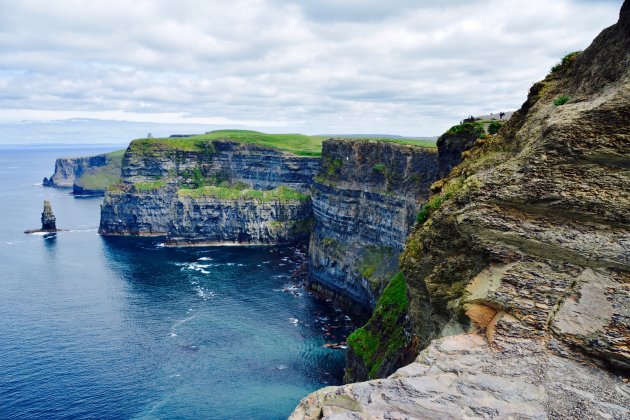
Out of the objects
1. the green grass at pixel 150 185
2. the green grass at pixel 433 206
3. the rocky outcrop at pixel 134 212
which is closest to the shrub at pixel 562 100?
the green grass at pixel 433 206

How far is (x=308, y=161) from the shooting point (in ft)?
550

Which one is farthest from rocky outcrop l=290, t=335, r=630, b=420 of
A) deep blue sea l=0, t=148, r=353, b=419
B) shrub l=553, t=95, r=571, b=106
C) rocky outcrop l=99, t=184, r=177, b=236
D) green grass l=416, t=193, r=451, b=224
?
rocky outcrop l=99, t=184, r=177, b=236

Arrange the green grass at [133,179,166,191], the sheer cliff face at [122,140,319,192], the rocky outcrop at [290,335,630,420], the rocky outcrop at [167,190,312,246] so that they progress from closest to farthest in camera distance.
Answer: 1. the rocky outcrop at [290,335,630,420]
2. the rocky outcrop at [167,190,312,246]
3. the sheer cliff face at [122,140,319,192]
4. the green grass at [133,179,166,191]

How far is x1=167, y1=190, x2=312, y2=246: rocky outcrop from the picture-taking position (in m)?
154

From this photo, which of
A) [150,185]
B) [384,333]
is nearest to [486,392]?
[384,333]

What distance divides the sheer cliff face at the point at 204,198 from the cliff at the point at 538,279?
13136cm

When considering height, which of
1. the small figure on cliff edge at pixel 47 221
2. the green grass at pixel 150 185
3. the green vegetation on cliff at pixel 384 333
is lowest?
the small figure on cliff edge at pixel 47 221

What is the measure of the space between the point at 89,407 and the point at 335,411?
52909 mm

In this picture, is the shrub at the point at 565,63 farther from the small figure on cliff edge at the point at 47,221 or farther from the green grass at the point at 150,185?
the small figure on cliff edge at the point at 47,221

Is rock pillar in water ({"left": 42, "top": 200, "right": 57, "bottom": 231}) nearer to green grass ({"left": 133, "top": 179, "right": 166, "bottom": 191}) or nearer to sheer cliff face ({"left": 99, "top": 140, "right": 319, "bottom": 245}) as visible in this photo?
sheer cliff face ({"left": 99, "top": 140, "right": 319, "bottom": 245})

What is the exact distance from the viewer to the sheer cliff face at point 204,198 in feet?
511

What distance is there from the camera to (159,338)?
256ft

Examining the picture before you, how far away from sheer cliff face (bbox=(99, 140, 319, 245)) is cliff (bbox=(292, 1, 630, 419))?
131356mm

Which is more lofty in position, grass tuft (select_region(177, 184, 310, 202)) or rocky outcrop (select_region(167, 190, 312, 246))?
grass tuft (select_region(177, 184, 310, 202))
